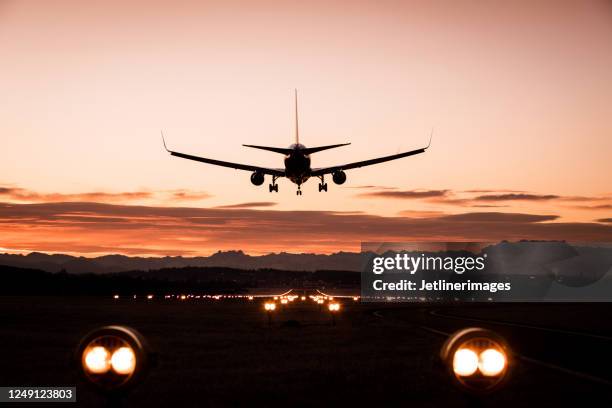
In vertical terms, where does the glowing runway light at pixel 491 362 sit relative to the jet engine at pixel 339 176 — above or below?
below

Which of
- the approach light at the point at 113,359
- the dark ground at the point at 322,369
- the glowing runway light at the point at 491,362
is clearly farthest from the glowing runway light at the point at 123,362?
the glowing runway light at the point at 491,362

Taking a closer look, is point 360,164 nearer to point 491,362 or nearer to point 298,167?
point 298,167

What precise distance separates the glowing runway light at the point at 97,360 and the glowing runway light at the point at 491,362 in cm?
304

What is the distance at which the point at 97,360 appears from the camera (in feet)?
20.7

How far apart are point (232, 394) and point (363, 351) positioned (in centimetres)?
1649

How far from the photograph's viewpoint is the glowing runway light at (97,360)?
20.7ft

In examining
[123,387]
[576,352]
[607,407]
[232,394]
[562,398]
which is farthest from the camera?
[576,352]

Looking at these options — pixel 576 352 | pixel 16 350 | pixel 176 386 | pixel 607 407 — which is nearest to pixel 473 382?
pixel 607 407

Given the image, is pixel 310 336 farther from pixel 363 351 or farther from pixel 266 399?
Answer: pixel 266 399

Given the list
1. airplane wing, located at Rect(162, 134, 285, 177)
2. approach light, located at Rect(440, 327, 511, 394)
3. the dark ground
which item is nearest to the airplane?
airplane wing, located at Rect(162, 134, 285, 177)

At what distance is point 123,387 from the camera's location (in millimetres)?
6289

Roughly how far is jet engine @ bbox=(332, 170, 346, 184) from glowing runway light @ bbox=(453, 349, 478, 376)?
2373 inches

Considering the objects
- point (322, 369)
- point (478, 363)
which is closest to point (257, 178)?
point (322, 369)

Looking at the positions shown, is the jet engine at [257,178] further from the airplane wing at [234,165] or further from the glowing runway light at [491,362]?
the glowing runway light at [491,362]
